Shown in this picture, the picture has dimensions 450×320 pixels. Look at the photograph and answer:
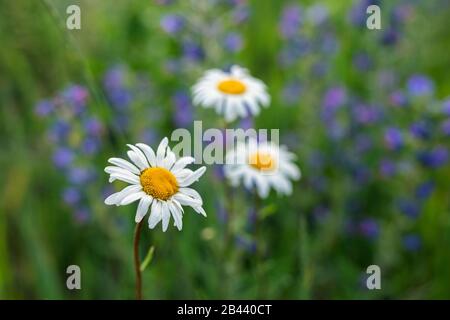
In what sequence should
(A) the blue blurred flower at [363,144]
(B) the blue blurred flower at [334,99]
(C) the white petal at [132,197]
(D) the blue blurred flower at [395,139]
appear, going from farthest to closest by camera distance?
(B) the blue blurred flower at [334,99], (A) the blue blurred flower at [363,144], (D) the blue blurred flower at [395,139], (C) the white petal at [132,197]

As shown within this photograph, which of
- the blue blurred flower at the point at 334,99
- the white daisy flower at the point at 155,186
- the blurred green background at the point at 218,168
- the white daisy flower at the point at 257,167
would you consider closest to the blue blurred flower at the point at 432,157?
the blurred green background at the point at 218,168

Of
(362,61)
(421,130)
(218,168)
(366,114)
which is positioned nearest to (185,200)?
(218,168)

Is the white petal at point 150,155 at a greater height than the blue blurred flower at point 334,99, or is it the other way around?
the blue blurred flower at point 334,99

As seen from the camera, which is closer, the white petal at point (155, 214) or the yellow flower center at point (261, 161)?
the white petal at point (155, 214)

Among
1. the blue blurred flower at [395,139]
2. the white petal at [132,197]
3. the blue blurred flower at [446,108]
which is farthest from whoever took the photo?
the blue blurred flower at [395,139]

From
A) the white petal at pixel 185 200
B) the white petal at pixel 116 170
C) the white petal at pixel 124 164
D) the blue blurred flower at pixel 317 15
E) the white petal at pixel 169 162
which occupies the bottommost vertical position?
the white petal at pixel 185 200

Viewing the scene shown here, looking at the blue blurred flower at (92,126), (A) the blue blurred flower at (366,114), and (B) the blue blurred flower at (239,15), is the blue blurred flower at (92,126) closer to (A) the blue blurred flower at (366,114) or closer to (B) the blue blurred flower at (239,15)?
(B) the blue blurred flower at (239,15)

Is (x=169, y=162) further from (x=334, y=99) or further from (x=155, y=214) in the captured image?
(x=334, y=99)
